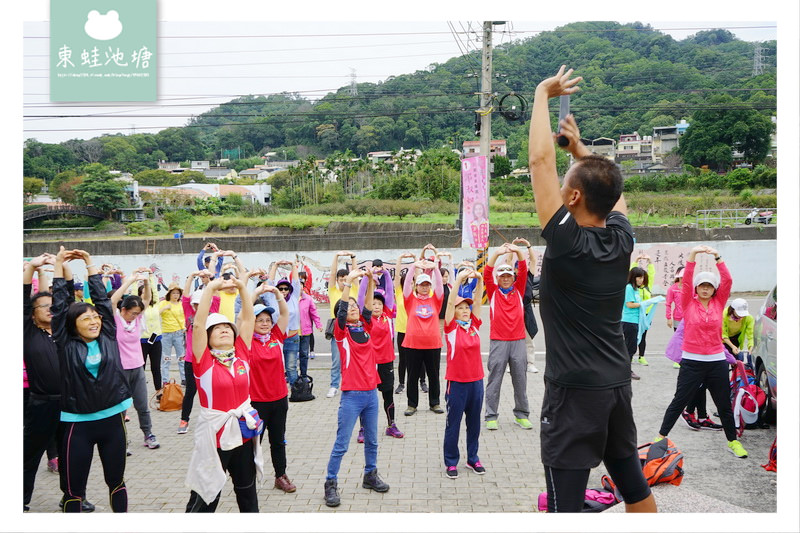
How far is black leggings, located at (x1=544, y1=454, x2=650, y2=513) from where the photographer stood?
8.05ft

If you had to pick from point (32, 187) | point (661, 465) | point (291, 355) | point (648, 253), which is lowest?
point (661, 465)

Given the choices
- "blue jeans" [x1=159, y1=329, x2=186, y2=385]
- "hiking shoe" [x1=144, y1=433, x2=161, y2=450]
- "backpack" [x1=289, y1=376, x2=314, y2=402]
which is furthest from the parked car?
"blue jeans" [x1=159, y1=329, x2=186, y2=385]

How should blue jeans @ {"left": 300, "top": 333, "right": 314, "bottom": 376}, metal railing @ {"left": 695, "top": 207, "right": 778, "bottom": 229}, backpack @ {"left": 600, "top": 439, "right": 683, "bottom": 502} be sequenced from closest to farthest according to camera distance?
backpack @ {"left": 600, "top": 439, "right": 683, "bottom": 502}, blue jeans @ {"left": 300, "top": 333, "right": 314, "bottom": 376}, metal railing @ {"left": 695, "top": 207, "right": 778, "bottom": 229}

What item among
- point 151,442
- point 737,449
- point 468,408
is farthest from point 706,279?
point 151,442

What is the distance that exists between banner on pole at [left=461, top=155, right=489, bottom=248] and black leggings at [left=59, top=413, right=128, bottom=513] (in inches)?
386

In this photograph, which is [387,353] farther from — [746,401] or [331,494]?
[746,401]

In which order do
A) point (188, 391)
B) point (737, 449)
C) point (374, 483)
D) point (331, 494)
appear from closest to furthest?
point (331, 494)
point (374, 483)
point (737, 449)
point (188, 391)

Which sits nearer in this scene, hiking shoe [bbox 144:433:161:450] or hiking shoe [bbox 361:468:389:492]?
hiking shoe [bbox 361:468:389:492]

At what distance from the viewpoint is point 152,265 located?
19.5 m

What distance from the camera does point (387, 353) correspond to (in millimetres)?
6984

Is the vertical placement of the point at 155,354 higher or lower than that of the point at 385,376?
higher

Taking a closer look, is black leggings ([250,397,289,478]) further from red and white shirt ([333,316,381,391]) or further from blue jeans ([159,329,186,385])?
blue jeans ([159,329,186,385])

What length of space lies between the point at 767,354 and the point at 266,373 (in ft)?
17.7
